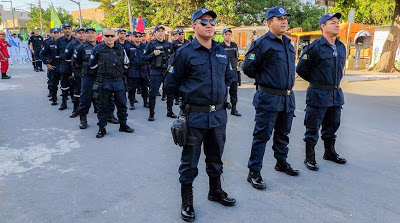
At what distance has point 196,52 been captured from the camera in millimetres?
2982

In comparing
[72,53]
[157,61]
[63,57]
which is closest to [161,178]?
[157,61]

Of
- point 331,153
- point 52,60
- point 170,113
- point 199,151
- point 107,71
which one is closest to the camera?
point 199,151

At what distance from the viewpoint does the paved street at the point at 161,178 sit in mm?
3156

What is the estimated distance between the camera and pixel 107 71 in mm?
5629

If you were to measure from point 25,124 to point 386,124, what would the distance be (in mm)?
7517

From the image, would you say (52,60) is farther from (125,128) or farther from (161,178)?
(161,178)

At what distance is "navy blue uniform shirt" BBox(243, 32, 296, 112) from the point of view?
3586 millimetres

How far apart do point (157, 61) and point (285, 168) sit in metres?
4.00

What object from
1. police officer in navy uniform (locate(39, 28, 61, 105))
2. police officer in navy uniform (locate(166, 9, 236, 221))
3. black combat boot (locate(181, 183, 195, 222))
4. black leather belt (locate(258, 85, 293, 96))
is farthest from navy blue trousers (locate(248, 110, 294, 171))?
police officer in navy uniform (locate(39, 28, 61, 105))

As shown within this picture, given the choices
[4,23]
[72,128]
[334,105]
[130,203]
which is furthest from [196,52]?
[4,23]

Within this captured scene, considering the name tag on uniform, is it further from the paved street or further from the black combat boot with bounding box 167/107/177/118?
the black combat boot with bounding box 167/107/177/118

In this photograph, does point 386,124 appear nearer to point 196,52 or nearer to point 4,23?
point 196,52

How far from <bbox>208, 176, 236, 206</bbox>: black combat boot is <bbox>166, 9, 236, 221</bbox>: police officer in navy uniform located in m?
0.33

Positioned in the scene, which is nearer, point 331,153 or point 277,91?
point 277,91
